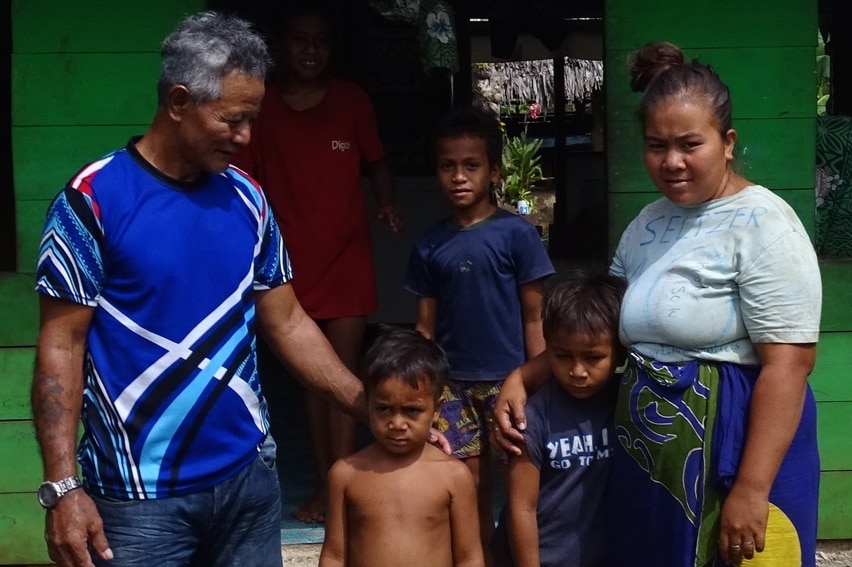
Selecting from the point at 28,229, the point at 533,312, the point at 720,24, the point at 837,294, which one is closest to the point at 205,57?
the point at 533,312

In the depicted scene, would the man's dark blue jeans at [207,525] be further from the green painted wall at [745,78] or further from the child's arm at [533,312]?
the green painted wall at [745,78]

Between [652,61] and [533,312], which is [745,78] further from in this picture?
[652,61]

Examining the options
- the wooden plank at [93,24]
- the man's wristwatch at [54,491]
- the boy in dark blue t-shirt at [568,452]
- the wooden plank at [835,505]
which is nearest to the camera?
the man's wristwatch at [54,491]

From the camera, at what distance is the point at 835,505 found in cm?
429

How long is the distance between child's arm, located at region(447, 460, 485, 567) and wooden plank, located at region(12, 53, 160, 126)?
1831 mm

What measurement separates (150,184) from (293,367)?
649mm

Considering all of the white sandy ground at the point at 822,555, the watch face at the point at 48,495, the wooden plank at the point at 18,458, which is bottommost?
the white sandy ground at the point at 822,555

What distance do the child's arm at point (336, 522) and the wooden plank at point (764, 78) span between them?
1.77 m

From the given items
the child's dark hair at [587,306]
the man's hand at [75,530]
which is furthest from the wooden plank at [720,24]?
the man's hand at [75,530]

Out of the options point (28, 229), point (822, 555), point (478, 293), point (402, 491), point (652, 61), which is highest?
point (652, 61)

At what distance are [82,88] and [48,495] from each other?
2.07 metres

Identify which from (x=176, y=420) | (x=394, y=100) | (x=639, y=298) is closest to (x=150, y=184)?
(x=176, y=420)

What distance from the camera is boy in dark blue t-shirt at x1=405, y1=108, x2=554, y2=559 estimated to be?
12.3ft

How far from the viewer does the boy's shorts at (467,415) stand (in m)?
3.74
